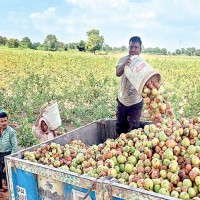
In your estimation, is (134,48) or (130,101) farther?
(130,101)

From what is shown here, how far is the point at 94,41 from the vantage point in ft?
218

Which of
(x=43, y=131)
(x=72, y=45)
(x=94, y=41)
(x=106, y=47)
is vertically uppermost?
(x=94, y=41)

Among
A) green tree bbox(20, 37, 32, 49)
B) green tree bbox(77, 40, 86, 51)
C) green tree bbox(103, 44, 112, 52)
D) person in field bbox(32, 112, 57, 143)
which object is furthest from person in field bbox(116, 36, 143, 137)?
green tree bbox(103, 44, 112, 52)

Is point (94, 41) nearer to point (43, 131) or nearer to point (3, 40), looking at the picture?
point (3, 40)

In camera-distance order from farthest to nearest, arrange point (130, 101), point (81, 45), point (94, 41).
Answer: point (94, 41) < point (81, 45) < point (130, 101)

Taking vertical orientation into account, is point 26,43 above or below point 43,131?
above

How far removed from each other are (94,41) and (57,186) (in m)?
65.0

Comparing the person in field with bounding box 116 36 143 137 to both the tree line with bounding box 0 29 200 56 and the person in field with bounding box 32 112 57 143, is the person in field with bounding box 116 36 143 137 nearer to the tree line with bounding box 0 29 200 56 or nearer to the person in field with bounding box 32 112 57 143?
the person in field with bounding box 32 112 57 143

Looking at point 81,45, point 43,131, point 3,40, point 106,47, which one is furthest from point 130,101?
point 106,47

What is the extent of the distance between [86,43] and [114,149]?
63.5 m

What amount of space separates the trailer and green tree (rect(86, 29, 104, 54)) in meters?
61.9

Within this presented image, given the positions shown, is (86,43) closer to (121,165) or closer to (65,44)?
(65,44)

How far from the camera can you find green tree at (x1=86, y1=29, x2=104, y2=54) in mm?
64750

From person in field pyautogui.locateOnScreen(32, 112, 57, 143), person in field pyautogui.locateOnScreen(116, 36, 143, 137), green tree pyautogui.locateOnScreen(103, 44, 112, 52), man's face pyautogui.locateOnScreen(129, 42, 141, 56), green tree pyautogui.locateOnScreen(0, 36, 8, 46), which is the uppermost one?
green tree pyautogui.locateOnScreen(0, 36, 8, 46)
